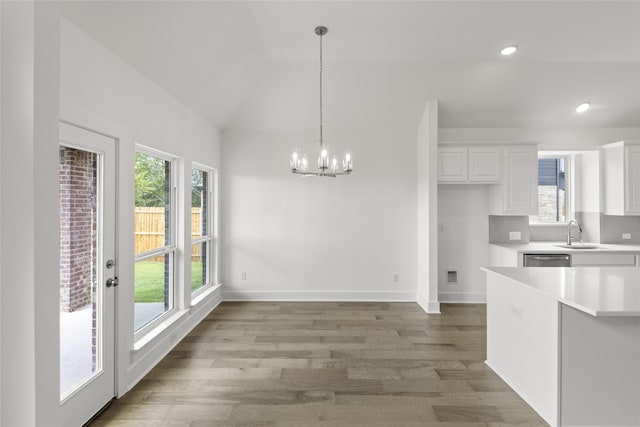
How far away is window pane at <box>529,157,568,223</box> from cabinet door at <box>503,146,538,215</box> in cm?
74

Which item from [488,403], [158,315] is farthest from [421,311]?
[158,315]

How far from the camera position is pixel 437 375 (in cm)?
274

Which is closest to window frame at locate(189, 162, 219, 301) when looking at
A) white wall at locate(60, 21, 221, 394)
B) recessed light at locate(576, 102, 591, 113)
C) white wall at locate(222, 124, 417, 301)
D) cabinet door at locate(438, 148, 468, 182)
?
white wall at locate(222, 124, 417, 301)

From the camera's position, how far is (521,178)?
14.7ft

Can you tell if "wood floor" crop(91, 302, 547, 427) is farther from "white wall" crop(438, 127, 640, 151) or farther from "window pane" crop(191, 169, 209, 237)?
"white wall" crop(438, 127, 640, 151)

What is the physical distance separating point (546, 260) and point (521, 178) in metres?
1.17

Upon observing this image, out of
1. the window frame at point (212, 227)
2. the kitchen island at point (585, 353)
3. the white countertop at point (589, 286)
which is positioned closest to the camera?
the white countertop at point (589, 286)

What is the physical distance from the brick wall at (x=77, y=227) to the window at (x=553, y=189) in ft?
18.7

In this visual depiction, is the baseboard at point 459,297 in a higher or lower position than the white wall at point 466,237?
lower

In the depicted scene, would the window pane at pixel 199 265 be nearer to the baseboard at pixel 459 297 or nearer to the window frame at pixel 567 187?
the baseboard at pixel 459 297

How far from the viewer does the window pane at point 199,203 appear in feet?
13.7

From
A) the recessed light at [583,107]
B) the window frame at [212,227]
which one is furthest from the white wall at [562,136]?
the window frame at [212,227]

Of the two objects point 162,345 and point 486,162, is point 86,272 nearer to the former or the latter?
point 162,345

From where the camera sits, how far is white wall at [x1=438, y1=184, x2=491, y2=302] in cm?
488
